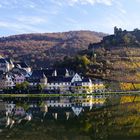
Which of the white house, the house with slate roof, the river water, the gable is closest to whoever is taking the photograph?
the river water

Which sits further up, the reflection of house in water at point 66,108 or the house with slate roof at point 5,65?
the house with slate roof at point 5,65

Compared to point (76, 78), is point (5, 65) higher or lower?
higher

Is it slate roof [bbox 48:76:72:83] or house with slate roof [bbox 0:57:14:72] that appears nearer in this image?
slate roof [bbox 48:76:72:83]

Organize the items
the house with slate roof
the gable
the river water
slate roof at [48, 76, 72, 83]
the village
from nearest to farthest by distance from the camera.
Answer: the river water, the village, slate roof at [48, 76, 72, 83], the gable, the house with slate roof

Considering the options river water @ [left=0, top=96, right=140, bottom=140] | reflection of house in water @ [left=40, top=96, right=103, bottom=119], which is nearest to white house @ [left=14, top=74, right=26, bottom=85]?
reflection of house in water @ [left=40, top=96, right=103, bottom=119]

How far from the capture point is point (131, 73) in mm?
109375

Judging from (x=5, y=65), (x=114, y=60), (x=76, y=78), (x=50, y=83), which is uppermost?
(x=114, y=60)

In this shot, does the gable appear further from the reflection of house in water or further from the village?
the reflection of house in water

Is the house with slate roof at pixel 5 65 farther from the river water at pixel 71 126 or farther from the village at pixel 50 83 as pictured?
the river water at pixel 71 126

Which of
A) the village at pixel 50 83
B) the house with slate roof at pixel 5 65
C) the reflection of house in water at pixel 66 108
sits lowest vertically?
the reflection of house in water at pixel 66 108

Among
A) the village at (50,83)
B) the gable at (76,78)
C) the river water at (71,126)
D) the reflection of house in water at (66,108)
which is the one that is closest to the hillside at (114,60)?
the village at (50,83)

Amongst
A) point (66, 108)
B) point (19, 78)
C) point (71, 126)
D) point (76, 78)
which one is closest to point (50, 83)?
point (76, 78)

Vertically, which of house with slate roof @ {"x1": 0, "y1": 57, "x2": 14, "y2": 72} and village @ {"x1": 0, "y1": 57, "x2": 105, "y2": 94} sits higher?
Result: house with slate roof @ {"x1": 0, "y1": 57, "x2": 14, "y2": 72}

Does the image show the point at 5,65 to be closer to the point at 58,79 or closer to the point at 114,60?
the point at 58,79
